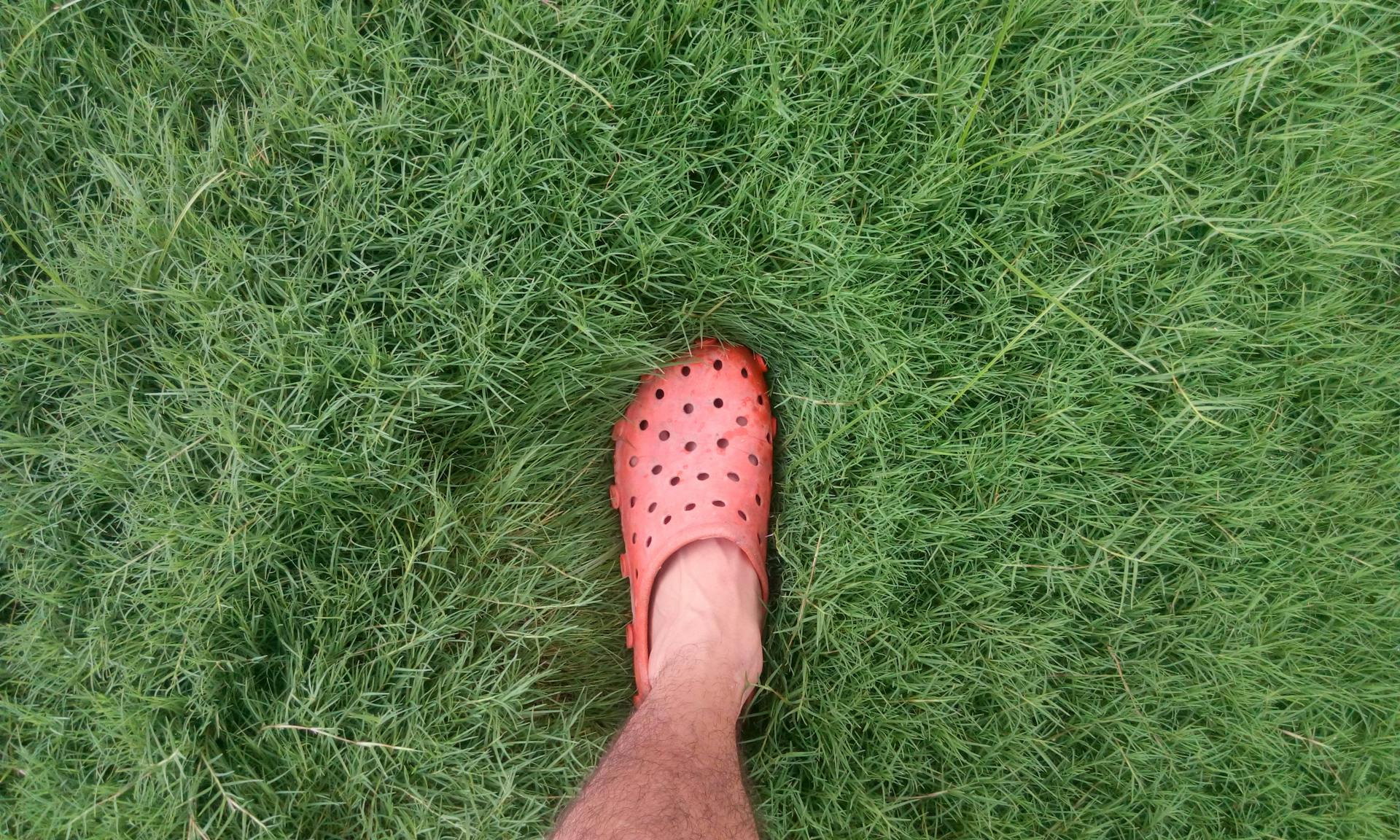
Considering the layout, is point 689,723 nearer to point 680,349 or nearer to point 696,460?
point 696,460

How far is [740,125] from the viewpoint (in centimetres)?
127

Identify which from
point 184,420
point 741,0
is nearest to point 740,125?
point 741,0

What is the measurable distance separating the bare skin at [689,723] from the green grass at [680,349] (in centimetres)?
11

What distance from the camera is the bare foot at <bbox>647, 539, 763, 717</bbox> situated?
4.12ft

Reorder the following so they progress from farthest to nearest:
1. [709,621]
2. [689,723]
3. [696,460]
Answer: [696,460], [709,621], [689,723]

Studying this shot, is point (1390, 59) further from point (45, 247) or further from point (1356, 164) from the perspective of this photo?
point (45, 247)

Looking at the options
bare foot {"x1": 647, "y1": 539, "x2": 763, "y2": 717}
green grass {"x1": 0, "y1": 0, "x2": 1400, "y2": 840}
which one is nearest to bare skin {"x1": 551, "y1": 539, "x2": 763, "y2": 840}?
bare foot {"x1": 647, "y1": 539, "x2": 763, "y2": 717}

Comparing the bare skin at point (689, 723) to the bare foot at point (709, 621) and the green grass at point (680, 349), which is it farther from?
the green grass at point (680, 349)

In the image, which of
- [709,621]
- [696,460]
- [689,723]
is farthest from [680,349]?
[689,723]

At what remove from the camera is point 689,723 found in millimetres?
1170

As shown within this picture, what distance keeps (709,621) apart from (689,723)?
186 millimetres

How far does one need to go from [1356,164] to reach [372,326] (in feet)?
5.90

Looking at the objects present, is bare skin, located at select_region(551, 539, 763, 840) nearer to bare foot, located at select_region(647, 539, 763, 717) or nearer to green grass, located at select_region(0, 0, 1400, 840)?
bare foot, located at select_region(647, 539, 763, 717)

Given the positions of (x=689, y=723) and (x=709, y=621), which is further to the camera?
(x=709, y=621)
